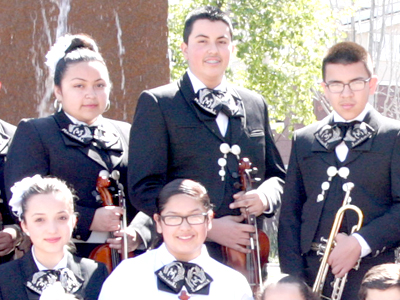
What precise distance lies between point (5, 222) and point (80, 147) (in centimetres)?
58

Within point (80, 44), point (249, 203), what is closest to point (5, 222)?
point (80, 44)

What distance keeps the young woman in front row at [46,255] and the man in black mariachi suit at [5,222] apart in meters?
0.30

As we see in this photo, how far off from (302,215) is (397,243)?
0.49m

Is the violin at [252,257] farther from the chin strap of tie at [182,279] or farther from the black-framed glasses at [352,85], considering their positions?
the black-framed glasses at [352,85]

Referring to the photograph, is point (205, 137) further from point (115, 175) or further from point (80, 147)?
point (80, 147)

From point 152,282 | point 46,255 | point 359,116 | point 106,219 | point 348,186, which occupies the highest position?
point 359,116

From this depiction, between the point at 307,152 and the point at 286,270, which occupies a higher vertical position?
the point at 307,152

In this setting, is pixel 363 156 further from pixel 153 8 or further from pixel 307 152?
pixel 153 8

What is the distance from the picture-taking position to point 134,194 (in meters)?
3.75

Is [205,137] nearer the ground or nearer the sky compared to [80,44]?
nearer the ground

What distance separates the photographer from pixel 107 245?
3746mm

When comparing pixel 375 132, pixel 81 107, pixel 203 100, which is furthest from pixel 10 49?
pixel 375 132

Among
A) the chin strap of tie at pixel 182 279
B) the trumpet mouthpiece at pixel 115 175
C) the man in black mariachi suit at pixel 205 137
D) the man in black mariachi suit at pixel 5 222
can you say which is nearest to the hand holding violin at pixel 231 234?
the man in black mariachi suit at pixel 205 137

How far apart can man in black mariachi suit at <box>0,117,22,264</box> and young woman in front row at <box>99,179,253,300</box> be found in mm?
734
